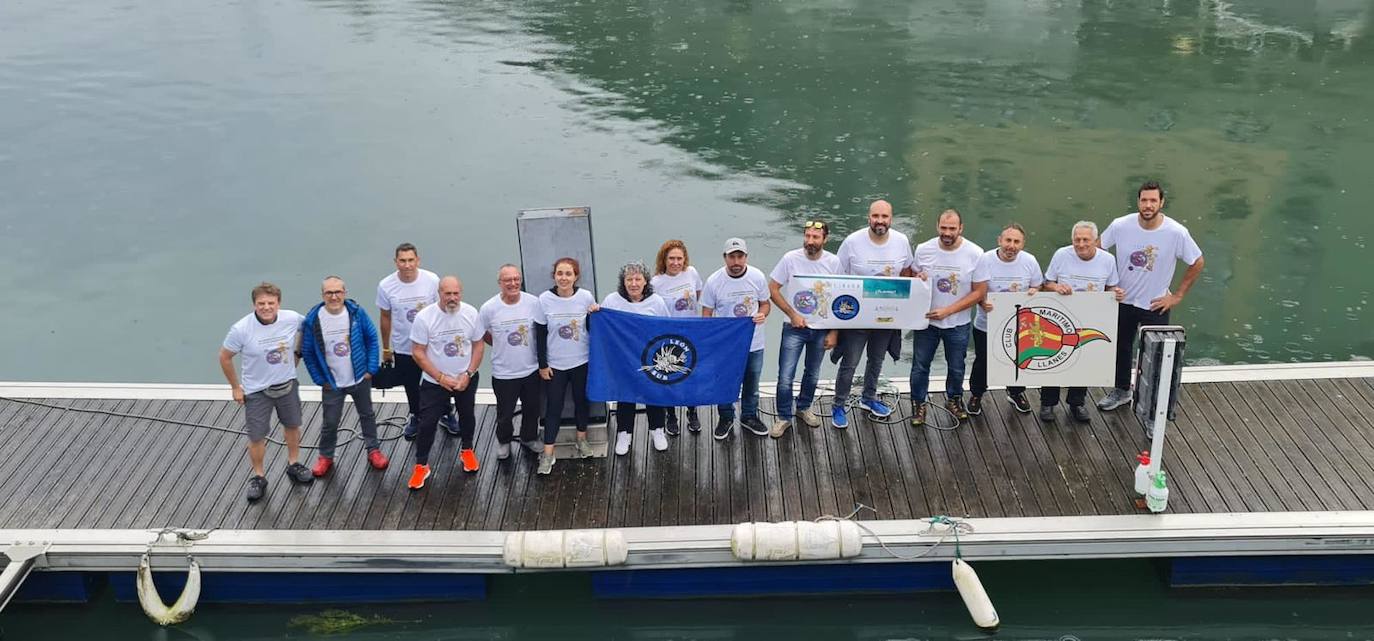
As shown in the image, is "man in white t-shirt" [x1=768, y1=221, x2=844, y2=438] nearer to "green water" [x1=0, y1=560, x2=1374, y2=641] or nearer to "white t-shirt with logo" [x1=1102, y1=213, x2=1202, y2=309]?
"green water" [x1=0, y1=560, x2=1374, y2=641]

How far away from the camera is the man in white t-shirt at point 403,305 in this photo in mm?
7160

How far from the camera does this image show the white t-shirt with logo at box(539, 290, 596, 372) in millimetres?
6965

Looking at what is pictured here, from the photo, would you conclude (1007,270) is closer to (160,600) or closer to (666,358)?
(666,358)

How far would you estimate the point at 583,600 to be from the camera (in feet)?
23.4

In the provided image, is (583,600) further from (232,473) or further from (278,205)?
(278,205)

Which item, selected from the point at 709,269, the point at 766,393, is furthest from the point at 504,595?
the point at 709,269

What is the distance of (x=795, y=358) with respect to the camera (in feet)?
24.8

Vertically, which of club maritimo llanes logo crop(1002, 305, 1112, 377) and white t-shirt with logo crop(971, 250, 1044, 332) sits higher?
white t-shirt with logo crop(971, 250, 1044, 332)

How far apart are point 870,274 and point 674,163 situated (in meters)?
9.05

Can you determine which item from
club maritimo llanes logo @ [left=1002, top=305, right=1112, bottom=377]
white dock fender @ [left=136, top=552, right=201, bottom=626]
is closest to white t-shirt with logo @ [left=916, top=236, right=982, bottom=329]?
club maritimo llanes logo @ [left=1002, top=305, right=1112, bottom=377]

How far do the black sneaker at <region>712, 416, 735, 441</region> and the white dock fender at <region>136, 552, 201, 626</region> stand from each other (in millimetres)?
3285

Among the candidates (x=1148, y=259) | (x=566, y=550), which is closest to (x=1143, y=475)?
(x=1148, y=259)

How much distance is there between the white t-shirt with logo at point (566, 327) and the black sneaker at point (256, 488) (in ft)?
6.40

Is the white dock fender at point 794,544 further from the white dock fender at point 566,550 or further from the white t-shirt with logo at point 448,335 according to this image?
the white t-shirt with logo at point 448,335
